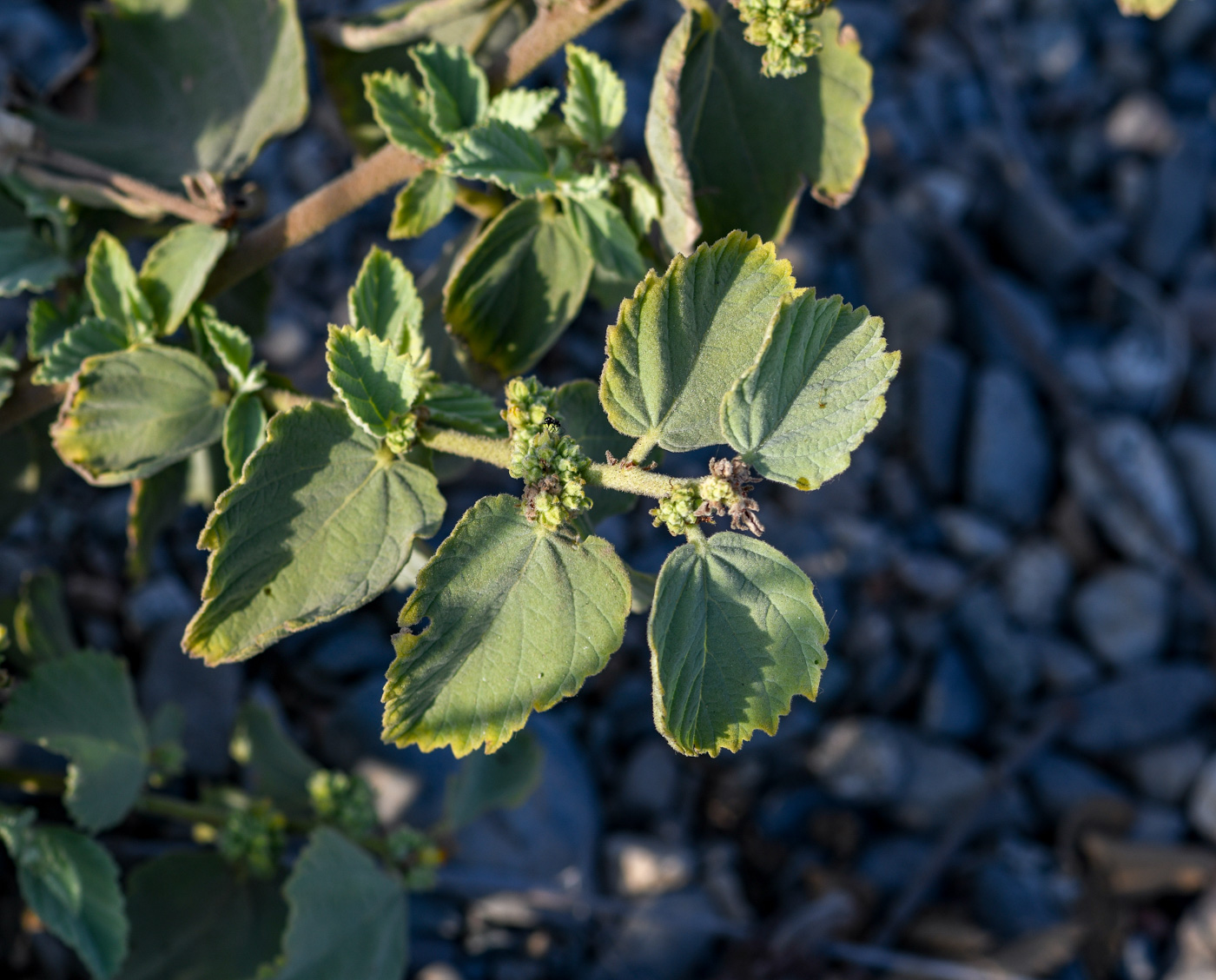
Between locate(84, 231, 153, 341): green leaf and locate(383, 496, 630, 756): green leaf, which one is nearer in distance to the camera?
locate(383, 496, 630, 756): green leaf

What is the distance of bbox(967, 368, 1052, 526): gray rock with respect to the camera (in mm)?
3094

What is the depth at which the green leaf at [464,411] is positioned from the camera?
1.20 meters

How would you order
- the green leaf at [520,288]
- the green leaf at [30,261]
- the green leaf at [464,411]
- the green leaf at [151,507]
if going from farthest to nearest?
the green leaf at [151,507] < the green leaf at [30,261] < the green leaf at [520,288] < the green leaf at [464,411]

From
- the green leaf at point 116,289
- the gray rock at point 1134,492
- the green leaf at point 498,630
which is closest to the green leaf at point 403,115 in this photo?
the green leaf at point 116,289

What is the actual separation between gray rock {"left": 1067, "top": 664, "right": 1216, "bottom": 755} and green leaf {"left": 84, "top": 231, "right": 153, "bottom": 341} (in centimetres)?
258

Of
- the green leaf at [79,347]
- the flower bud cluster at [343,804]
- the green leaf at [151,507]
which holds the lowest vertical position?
the flower bud cluster at [343,804]

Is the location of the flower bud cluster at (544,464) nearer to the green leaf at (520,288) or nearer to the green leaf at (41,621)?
the green leaf at (520,288)

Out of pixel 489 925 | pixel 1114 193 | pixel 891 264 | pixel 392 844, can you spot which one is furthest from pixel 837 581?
pixel 1114 193

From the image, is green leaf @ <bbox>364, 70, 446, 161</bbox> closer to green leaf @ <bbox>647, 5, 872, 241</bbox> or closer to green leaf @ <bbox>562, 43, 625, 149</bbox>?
green leaf @ <bbox>562, 43, 625, 149</bbox>

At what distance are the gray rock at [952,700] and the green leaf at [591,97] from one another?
2.01 m

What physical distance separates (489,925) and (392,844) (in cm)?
68

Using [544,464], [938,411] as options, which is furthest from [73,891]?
[938,411]

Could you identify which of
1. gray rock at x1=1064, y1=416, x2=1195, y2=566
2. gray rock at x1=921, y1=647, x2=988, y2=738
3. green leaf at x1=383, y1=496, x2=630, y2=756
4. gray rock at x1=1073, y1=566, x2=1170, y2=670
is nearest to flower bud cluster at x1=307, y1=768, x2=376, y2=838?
green leaf at x1=383, y1=496, x2=630, y2=756

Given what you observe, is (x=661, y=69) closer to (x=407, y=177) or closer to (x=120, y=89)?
(x=407, y=177)
